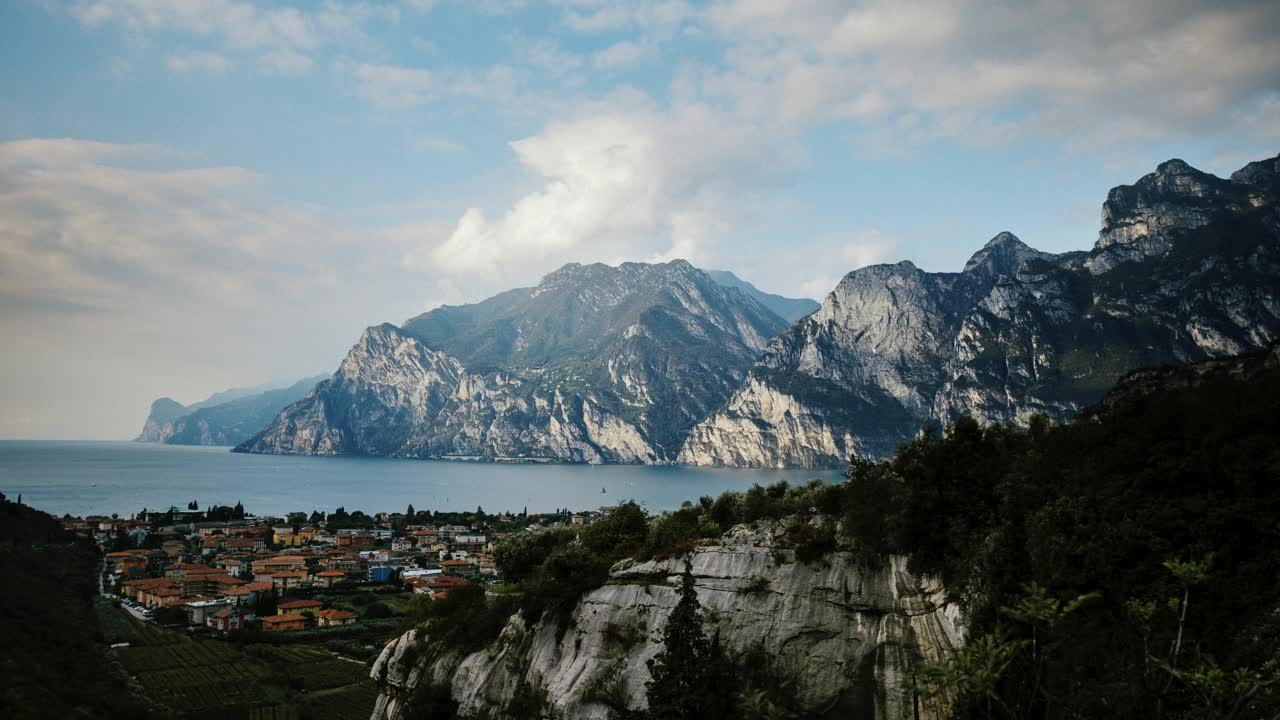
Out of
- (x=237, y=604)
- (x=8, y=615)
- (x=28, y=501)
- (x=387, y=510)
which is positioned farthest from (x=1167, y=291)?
(x=28, y=501)

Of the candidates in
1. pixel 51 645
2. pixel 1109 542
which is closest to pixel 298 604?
pixel 51 645

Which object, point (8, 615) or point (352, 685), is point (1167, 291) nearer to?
point (352, 685)

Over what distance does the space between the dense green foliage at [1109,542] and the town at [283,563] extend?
1786 inches

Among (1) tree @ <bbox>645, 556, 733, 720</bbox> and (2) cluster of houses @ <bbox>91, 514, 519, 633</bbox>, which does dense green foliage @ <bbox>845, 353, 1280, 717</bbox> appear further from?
(2) cluster of houses @ <bbox>91, 514, 519, 633</bbox>

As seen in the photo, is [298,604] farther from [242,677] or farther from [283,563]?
[242,677]

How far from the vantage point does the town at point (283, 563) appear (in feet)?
262

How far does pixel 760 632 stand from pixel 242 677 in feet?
172

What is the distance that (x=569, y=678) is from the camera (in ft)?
75.2

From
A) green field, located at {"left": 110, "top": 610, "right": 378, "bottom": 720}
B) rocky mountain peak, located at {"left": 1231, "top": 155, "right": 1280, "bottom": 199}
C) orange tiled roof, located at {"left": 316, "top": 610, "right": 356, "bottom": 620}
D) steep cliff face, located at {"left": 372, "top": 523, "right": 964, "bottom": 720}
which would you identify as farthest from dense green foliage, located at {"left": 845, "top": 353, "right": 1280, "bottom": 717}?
rocky mountain peak, located at {"left": 1231, "top": 155, "right": 1280, "bottom": 199}

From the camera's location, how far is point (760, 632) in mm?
20641

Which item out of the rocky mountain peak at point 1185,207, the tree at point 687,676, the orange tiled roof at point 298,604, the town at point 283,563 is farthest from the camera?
the rocky mountain peak at point 1185,207

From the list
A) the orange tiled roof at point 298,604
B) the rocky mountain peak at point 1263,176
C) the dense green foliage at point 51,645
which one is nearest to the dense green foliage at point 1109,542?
the dense green foliage at point 51,645

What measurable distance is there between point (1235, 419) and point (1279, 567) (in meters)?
4.36

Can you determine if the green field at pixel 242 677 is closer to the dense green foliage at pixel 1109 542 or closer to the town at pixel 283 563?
the town at pixel 283 563
